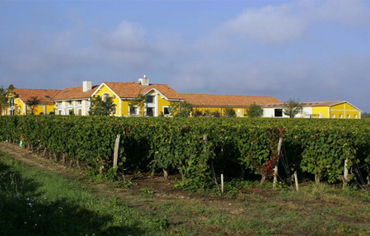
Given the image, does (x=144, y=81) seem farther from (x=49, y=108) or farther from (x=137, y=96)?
(x=49, y=108)

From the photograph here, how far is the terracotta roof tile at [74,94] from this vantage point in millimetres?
67250

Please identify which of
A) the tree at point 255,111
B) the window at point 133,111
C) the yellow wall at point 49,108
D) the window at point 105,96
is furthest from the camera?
the yellow wall at point 49,108

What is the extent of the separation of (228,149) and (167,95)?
171 feet

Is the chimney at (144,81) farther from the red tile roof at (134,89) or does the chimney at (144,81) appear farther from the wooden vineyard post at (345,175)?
the wooden vineyard post at (345,175)

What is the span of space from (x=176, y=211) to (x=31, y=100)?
223 ft

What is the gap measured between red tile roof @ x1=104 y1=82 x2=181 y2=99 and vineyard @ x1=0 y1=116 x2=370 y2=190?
1867 inches

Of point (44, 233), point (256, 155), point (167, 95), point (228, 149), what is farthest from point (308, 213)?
point (167, 95)

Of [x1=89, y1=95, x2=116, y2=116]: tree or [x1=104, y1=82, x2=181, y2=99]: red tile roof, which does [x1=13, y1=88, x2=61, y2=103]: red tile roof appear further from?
[x1=89, y1=95, x2=116, y2=116]: tree

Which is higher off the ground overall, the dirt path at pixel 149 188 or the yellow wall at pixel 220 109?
the yellow wall at pixel 220 109

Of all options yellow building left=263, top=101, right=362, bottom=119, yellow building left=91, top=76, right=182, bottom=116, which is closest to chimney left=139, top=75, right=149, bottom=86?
yellow building left=91, top=76, right=182, bottom=116

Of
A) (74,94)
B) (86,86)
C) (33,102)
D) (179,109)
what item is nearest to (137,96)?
(179,109)

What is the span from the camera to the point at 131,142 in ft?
42.5

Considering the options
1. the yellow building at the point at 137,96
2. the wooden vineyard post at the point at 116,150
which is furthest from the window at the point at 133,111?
the wooden vineyard post at the point at 116,150

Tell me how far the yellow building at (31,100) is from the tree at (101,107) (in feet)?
61.5
